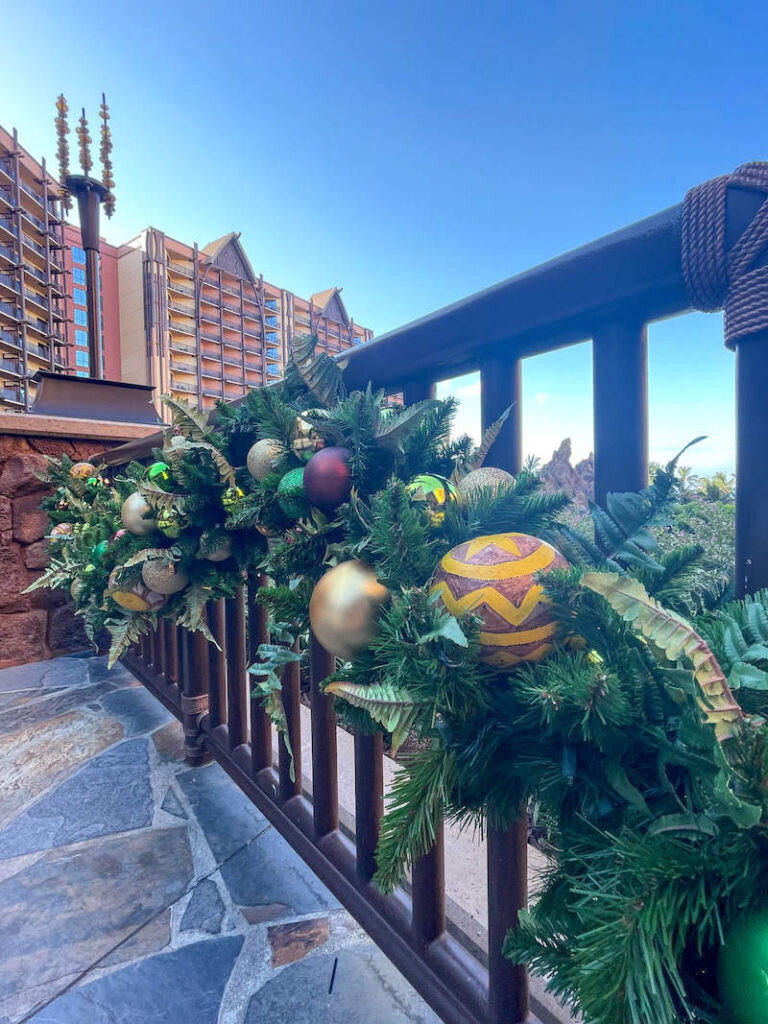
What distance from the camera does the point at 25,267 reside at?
715 inches

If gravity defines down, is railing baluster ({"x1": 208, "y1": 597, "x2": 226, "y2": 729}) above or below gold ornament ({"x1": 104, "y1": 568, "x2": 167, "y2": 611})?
below

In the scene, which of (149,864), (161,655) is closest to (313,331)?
(149,864)

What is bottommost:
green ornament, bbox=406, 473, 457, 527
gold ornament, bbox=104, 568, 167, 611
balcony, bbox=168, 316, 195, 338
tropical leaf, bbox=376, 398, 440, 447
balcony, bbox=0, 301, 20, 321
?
gold ornament, bbox=104, 568, 167, 611

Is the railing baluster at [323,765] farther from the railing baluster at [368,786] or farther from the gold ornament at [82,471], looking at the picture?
the gold ornament at [82,471]

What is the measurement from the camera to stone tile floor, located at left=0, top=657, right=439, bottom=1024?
3.11ft

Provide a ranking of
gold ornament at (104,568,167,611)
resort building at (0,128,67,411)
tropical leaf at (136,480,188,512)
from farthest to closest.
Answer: resort building at (0,128,67,411)
gold ornament at (104,568,167,611)
tropical leaf at (136,480,188,512)

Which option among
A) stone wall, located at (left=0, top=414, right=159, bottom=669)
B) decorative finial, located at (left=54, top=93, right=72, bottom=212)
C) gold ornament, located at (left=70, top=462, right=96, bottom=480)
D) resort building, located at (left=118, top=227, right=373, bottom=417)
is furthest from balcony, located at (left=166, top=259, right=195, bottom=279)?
gold ornament, located at (left=70, top=462, right=96, bottom=480)

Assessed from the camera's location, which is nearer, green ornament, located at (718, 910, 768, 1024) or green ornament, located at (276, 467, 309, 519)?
green ornament, located at (718, 910, 768, 1024)

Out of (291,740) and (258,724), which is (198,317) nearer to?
(258,724)

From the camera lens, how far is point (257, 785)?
1.29m

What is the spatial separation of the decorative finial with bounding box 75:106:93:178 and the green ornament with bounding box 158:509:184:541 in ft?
10.7

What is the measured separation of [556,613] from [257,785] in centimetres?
113

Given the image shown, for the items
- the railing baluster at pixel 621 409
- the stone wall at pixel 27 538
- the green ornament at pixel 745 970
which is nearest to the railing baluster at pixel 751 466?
the railing baluster at pixel 621 409

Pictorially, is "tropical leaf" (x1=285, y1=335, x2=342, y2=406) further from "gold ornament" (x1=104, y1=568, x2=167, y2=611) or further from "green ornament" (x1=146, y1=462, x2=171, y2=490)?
"gold ornament" (x1=104, y1=568, x2=167, y2=611)
